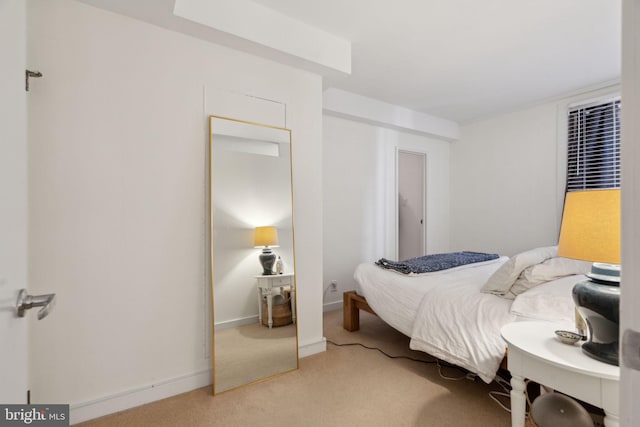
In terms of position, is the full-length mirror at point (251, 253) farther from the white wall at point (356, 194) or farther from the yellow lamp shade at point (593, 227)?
the yellow lamp shade at point (593, 227)

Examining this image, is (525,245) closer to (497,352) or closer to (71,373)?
(497,352)

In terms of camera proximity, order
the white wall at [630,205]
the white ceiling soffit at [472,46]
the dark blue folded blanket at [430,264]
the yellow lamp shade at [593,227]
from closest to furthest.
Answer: the white wall at [630,205], the yellow lamp shade at [593,227], the white ceiling soffit at [472,46], the dark blue folded blanket at [430,264]

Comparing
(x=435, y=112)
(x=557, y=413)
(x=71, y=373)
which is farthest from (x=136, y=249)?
(x=435, y=112)

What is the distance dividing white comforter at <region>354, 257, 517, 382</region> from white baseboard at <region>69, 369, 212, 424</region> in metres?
1.47

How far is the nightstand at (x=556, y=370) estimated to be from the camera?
1157mm

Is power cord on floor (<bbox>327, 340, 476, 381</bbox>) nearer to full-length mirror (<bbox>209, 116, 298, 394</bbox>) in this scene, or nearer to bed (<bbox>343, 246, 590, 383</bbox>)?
bed (<bbox>343, 246, 590, 383</bbox>)

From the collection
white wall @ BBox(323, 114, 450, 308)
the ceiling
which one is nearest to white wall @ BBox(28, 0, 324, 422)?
the ceiling

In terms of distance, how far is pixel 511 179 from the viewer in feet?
13.8

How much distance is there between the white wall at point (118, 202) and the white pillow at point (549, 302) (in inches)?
78.8

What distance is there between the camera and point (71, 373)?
1700 mm

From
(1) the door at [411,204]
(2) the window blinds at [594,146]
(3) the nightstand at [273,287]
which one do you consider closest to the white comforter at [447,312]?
(3) the nightstand at [273,287]

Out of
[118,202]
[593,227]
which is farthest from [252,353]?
[593,227]

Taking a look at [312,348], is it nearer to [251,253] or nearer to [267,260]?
[267,260]

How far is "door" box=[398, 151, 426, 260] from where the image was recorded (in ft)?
15.8
